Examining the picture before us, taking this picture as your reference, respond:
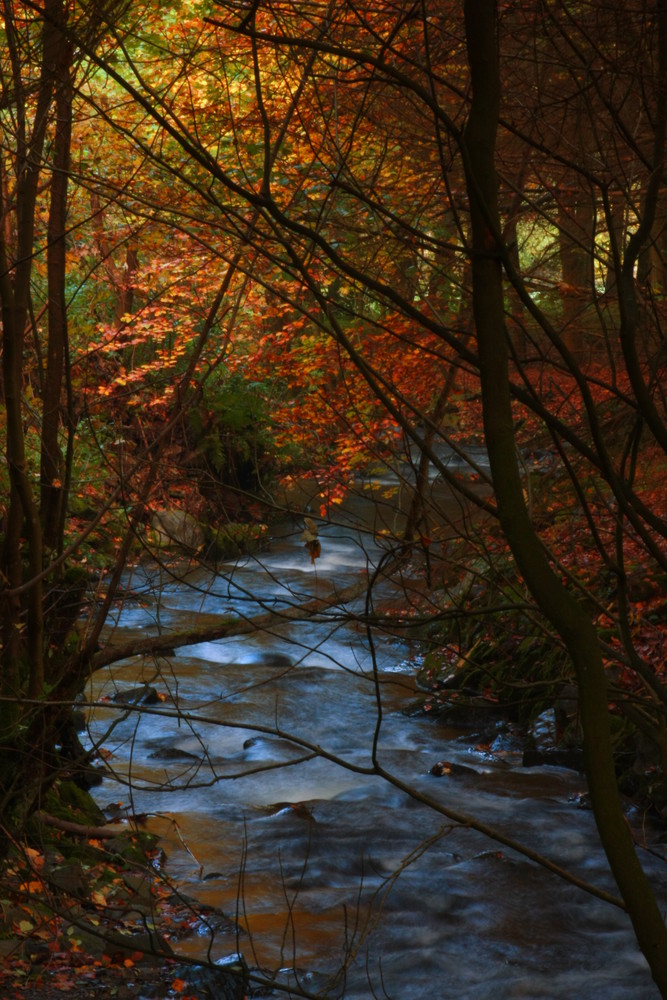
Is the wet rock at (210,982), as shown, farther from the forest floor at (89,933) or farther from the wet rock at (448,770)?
the wet rock at (448,770)

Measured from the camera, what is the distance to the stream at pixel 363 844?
16.4ft

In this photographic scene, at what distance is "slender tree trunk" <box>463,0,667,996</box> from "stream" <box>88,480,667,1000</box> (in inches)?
71.2

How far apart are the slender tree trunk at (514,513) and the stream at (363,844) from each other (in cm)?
181

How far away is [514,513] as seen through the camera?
1.41m

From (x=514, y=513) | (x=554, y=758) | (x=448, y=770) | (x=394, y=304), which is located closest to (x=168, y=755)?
(x=448, y=770)

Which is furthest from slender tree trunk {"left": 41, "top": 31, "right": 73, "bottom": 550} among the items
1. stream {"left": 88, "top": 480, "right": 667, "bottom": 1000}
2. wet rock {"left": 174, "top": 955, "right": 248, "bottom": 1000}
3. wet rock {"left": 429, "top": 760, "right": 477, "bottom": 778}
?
wet rock {"left": 429, "top": 760, "right": 477, "bottom": 778}

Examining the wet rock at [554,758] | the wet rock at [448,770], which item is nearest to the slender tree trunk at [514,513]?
the wet rock at [448,770]

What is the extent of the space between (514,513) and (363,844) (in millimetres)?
5778

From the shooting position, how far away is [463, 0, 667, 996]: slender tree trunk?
1.31 meters

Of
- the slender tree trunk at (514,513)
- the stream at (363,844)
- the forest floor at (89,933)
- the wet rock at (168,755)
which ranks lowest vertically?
the stream at (363,844)

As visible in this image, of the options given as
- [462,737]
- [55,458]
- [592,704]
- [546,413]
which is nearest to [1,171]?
[55,458]

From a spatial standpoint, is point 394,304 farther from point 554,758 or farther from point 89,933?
point 554,758

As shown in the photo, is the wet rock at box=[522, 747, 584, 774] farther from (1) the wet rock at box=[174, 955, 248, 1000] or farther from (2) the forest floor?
(1) the wet rock at box=[174, 955, 248, 1000]

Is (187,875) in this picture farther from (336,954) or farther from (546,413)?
(546,413)
